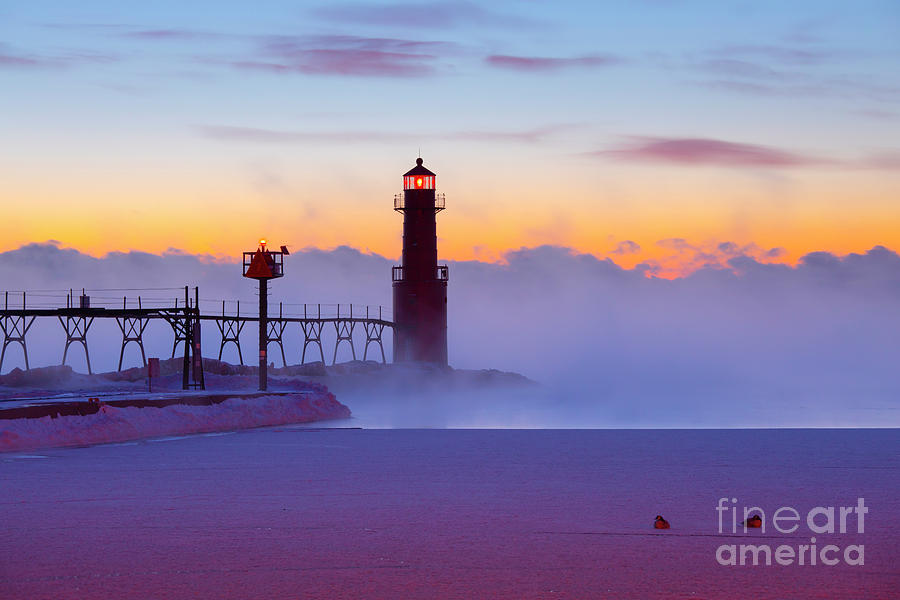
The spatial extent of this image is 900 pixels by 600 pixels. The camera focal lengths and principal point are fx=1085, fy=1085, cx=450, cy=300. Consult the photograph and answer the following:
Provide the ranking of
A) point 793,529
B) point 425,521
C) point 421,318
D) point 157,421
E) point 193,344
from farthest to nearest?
point 421,318
point 193,344
point 157,421
point 425,521
point 793,529

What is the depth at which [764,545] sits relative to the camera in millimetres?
9188

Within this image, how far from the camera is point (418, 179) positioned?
57.1 meters

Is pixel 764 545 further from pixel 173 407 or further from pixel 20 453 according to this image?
pixel 173 407

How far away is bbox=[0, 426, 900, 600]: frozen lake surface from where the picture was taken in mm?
7746

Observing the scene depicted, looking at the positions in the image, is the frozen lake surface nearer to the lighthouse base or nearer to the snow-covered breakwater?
the snow-covered breakwater

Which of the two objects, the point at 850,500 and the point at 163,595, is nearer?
the point at 163,595

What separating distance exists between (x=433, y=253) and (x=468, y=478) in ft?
141

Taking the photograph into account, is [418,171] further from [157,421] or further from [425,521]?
[425,521]

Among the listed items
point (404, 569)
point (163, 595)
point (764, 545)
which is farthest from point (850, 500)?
point (163, 595)

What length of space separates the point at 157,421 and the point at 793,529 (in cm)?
1680

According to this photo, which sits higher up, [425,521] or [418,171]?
[418,171]

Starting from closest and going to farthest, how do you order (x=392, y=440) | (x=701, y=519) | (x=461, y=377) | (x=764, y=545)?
(x=764, y=545) < (x=701, y=519) < (x=392, y=440) < (x=461, y=377)

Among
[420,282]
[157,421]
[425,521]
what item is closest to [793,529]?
[425,521]

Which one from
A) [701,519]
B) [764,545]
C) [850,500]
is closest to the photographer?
[764,545]
